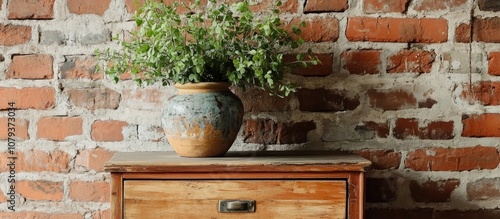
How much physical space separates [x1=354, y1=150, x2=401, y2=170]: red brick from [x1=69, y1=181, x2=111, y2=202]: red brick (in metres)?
0.79

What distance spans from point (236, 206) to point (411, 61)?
2.40 feet

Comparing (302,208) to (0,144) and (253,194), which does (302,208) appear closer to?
(253,194)

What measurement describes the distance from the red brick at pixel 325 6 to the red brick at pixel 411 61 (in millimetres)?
217

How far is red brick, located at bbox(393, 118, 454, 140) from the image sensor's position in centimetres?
171

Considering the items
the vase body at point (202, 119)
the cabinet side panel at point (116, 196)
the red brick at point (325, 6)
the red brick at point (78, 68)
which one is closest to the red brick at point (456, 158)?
the red brick at point (325, 6)

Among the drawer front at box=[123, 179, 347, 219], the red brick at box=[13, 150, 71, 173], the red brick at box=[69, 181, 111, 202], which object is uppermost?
the red brick at box=[13, 150, 71, 173]

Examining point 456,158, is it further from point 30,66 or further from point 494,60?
point 30,66

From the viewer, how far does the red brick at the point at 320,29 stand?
1.70 metres

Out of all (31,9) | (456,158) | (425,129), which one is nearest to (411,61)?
(425,129)

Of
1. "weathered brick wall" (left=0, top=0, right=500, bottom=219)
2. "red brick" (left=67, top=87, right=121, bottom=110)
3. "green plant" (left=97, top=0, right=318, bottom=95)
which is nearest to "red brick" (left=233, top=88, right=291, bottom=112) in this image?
"weathered brick wall" (left=0, top=0, right=500, bottom=219)

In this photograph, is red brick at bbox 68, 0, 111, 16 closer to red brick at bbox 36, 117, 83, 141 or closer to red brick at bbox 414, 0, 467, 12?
red brick at bbox 36, 117, 83, 141

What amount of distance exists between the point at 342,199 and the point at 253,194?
221mm

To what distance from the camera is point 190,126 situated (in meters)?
1.41

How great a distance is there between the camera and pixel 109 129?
1.72 m
